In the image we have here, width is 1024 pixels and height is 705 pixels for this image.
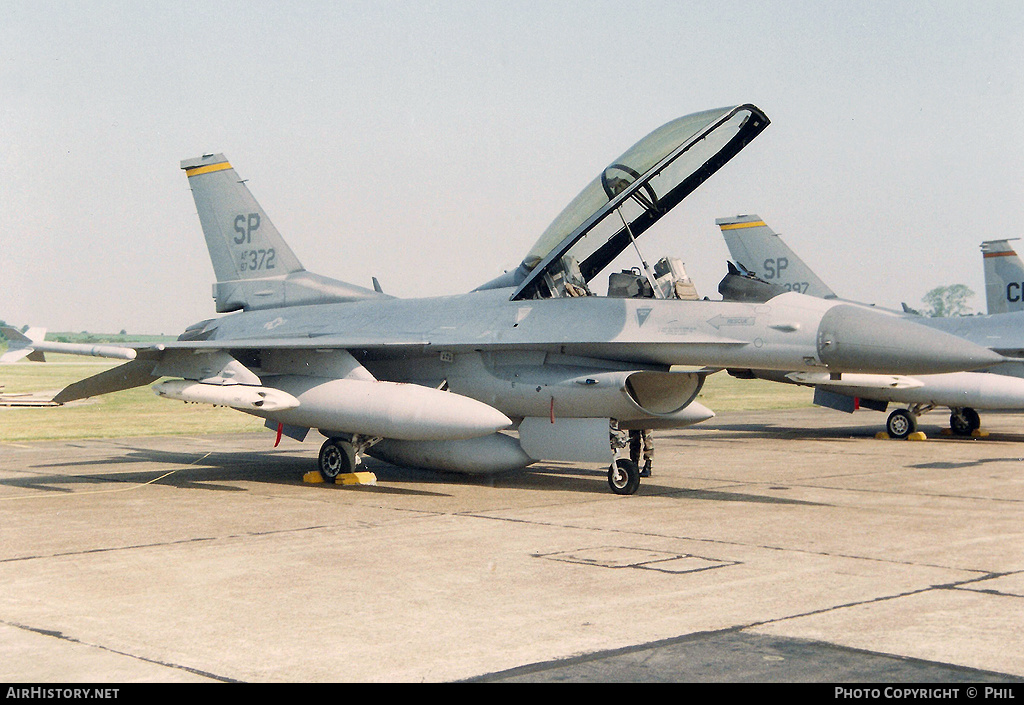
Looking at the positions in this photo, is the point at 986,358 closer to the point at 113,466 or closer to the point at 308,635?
the point at 308,635

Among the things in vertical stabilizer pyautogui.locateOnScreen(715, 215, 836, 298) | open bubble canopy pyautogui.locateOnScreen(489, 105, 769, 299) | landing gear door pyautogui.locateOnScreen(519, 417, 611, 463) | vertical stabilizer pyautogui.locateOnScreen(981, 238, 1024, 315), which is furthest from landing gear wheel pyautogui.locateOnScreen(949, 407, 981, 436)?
landing gear door pyautogui.locateOnScreen(519, 417, 611, 463)

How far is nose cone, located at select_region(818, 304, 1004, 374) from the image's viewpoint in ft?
31.5

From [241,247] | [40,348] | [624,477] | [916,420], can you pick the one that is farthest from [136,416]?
[916,420]

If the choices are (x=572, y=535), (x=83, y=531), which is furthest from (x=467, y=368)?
(x=83, y=531)

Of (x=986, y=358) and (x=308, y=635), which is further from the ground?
(x=986, y=358)

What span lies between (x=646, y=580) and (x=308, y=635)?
7.60 ft

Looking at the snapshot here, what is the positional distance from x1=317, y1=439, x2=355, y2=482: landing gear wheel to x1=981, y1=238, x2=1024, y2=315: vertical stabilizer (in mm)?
19445

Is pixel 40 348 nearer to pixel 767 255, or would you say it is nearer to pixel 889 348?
pixel 889 348

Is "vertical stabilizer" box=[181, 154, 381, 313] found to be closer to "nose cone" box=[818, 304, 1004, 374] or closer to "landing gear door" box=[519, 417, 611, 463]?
"landing gear door" box=[519, 417, 611, 463]

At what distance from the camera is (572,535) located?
27.3 feet

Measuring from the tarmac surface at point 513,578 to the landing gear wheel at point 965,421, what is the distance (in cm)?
770

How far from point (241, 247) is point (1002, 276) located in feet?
64.2

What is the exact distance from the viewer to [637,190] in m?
11.0

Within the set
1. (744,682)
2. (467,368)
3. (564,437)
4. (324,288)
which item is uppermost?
(324,288)
